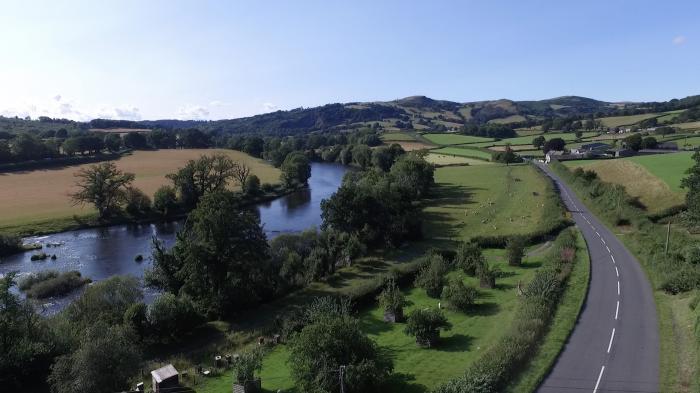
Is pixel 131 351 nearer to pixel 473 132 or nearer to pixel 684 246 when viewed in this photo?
pixel 684 246

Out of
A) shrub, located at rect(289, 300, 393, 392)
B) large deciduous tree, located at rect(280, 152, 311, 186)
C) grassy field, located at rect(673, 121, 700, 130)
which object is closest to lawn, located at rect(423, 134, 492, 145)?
grassy field, located at rect(673, 121, 700, 130)

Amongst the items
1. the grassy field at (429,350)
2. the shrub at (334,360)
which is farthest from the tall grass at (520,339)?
the shrub at (334,360)

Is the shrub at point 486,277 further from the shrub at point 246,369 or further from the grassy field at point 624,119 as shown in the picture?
the grassy field at point 624,119

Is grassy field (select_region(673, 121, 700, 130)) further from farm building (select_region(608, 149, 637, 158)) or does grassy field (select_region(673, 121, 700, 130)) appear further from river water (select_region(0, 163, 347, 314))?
river water (select_region(0, 163, 347, 314))

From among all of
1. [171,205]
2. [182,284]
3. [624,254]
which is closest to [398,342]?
[182,284]

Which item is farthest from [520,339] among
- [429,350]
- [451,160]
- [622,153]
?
[451,160]

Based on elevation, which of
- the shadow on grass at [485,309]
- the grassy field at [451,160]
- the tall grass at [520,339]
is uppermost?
the grassy field at [451,160]
